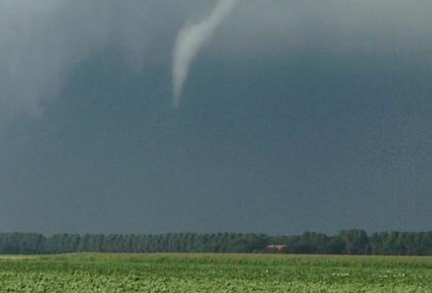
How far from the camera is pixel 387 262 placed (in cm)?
6850

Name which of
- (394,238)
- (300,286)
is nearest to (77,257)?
(394,238)

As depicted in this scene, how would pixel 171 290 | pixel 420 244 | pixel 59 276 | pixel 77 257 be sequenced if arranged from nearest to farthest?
1. pixel 171 290
2. pixel 59 276
3. pixel 77 257
4. pixel 420 244

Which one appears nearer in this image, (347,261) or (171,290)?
(171,290)

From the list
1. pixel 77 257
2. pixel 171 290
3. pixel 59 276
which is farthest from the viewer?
pixel 77 257

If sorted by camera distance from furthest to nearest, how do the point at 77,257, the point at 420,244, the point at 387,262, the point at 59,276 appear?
1. the point at 420,244
2. the point at 77,257
3. the point at 387,262
4. the point at 59,276

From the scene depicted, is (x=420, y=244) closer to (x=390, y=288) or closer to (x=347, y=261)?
(x=347, y=261)

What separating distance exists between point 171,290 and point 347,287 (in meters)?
6.64

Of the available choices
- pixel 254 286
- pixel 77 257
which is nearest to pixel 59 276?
pixel 254 286

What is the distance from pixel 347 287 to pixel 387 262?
37583 mm

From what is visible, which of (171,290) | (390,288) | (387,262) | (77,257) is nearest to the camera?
(171,290)

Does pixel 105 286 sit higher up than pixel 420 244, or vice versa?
pixel 420 244

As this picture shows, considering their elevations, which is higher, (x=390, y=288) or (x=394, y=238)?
(x=394, y=238)

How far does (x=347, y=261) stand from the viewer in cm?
6888

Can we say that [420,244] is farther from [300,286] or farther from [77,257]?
[300,286]
